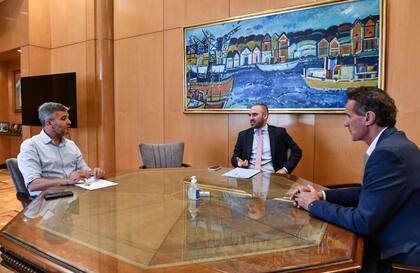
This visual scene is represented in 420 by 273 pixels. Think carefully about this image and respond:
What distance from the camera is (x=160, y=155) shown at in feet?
11.9

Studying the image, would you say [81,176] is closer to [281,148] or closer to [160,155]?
[160,155]

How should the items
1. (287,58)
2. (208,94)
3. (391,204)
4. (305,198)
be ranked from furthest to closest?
(208,94) → (287,58) → (305,198) → (391,204)

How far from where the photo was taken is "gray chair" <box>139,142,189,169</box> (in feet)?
11.8

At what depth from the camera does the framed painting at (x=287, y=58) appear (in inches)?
124

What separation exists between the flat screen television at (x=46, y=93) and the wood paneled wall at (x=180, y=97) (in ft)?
2.32

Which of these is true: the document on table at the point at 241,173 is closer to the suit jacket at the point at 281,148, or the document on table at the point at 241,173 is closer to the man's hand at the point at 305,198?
the suit jacket at the point at 281,148

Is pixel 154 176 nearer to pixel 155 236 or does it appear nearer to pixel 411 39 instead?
pixel 155 236

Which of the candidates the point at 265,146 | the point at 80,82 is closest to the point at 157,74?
the point at 80,82

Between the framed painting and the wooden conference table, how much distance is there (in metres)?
1.77

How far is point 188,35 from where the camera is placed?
433cm

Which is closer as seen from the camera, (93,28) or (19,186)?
(19,186)

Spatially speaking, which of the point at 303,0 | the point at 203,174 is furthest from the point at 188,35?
the point at 203,174

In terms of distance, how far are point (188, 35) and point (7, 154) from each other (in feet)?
18.7

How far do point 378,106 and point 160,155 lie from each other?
98.5 inches
